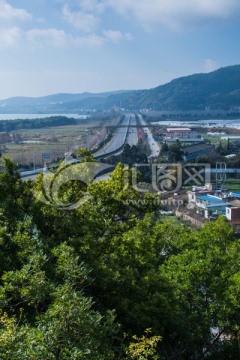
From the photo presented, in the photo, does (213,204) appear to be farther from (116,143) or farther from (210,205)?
(116,143)

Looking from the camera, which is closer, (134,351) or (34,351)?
(34,351)

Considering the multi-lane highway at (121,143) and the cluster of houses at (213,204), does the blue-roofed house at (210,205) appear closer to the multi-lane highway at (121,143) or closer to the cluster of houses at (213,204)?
the cluster of houses at (213,204)

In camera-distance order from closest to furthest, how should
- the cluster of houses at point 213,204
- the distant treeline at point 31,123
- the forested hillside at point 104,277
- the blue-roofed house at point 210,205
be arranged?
the forested hillside at point 104,277, the cluster of houses at point 213,204, the blue-roofed house at point 210,205, the distant treeline at point 31,123

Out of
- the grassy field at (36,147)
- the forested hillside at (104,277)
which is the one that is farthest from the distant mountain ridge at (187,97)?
the forested hillside at (104,277)

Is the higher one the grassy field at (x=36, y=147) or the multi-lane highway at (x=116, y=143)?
the grassy field at (x=36, y=147)

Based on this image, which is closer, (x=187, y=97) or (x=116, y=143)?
(x=116, y=143)

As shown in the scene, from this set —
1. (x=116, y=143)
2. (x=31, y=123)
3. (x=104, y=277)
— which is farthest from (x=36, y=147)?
(x=104, y=277)

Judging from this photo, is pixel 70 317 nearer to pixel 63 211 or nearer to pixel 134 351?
pixel 134 351

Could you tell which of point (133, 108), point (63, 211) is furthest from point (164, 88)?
point (63, 211)
